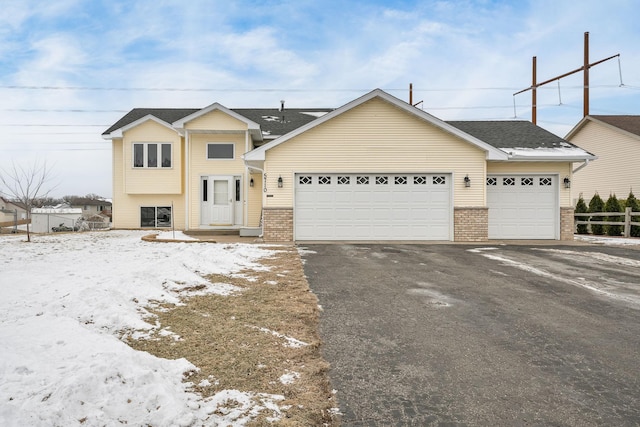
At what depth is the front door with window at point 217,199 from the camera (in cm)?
1695

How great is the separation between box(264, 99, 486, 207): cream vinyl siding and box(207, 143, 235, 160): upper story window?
4472 mm

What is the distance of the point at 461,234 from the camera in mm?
13328

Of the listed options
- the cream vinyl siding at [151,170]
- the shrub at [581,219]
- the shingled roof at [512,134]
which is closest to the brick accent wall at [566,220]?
the shingled roof at [512,134]

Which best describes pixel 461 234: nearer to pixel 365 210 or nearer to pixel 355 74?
pixel 365 210

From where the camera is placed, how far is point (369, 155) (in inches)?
526

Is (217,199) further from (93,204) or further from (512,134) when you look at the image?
(93,204)

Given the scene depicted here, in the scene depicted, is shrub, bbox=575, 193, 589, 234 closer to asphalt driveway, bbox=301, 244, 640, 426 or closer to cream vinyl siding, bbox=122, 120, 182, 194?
asphalt driveway, bbox=301, 244, 640, 426

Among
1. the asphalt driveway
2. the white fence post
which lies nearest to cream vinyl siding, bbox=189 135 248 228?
the asphalt driveway

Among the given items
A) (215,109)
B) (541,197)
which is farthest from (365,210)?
(215,109)

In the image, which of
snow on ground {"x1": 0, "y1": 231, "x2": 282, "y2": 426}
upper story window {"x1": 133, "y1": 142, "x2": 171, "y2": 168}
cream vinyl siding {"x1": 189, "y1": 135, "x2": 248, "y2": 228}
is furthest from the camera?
upper story window {"x1": 133, "y1": 142, "x2": 171, "y2": 168}

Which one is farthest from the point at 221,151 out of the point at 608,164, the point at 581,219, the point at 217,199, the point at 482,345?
the point at 608,164

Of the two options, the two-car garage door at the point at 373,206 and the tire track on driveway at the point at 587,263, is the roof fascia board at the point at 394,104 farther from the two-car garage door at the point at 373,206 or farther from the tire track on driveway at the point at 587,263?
the tire track on driveway at the point at 587,263

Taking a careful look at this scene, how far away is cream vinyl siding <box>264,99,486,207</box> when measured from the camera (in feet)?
43.8

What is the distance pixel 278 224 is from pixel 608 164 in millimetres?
20664
